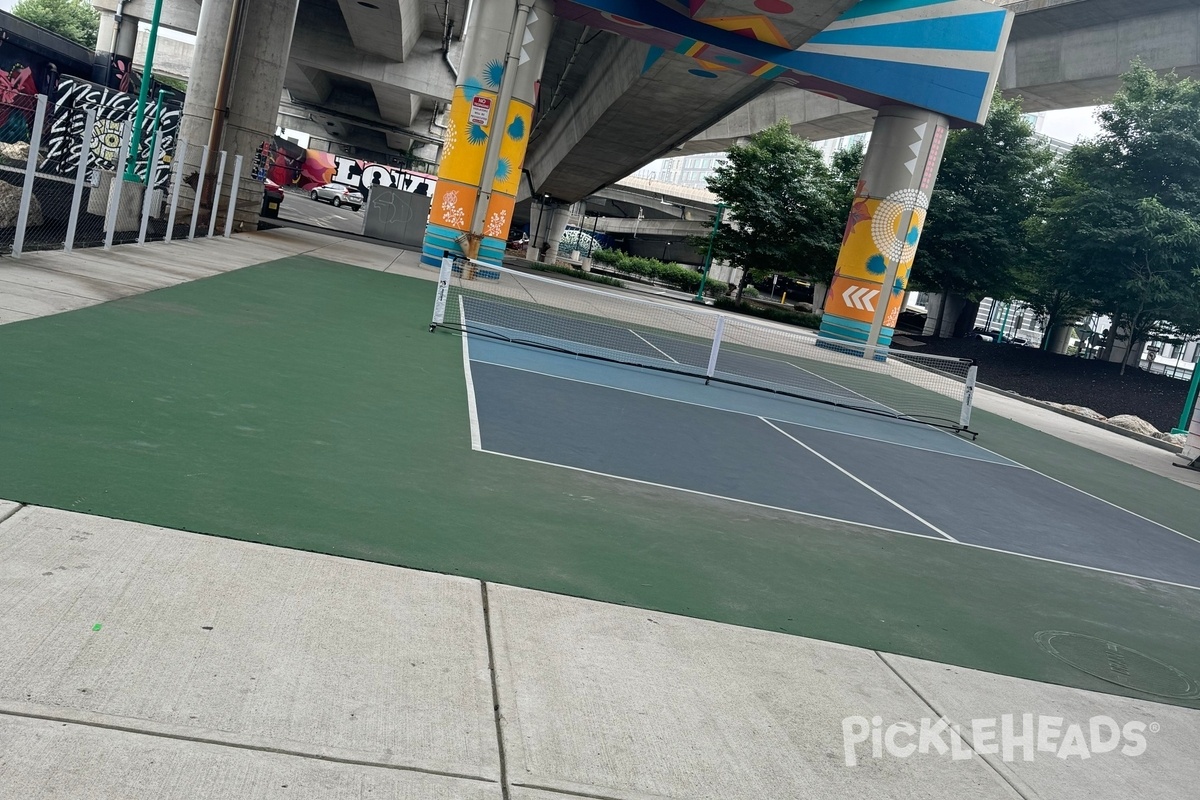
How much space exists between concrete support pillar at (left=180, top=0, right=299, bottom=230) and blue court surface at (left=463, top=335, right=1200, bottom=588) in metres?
13.9

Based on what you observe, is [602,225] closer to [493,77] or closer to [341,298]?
[493,77]

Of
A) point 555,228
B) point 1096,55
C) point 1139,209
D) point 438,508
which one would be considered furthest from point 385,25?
point 438,508

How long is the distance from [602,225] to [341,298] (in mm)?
91978

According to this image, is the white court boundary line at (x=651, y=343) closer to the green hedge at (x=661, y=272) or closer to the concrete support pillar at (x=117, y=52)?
the concrete support pillar at (x=117, y=52)

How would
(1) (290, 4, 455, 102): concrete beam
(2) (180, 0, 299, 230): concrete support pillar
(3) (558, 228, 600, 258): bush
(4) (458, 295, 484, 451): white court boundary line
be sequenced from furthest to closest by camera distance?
(3) (558, 228, 600, 258): bush < (1) (290, 4, 455, 102): concrete beam < (2) (180, 0, 299, 230): concrete support pillar < (4) (458, 295, 484, 451): white court boundary line

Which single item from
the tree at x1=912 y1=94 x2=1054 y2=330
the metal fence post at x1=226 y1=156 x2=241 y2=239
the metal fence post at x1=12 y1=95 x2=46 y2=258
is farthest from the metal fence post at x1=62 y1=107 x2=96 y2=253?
the tree at x1=912 y1=94 x2=1054 y2=330

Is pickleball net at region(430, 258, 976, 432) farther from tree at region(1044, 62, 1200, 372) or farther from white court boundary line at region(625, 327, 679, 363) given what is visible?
tree at region(1044, 62, 1200, 372)

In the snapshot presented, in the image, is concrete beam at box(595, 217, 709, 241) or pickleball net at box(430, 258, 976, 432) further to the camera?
concrete beam at box(595, 217, 709, 241)

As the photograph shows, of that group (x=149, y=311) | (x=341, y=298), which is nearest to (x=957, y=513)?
(x=149, y=311)

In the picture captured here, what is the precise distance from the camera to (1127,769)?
14.5 ft

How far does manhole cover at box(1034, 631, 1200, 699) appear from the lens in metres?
5.72

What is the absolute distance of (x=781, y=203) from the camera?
46.1m

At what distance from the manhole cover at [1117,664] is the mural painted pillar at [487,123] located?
22585 mm

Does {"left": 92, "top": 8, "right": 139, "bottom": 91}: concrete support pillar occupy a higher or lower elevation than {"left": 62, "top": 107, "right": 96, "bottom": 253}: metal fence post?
higher
